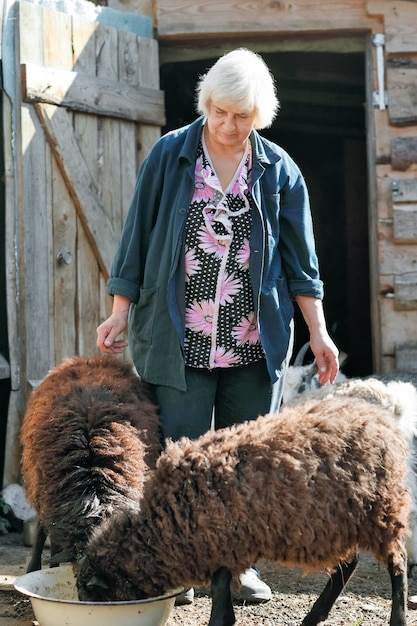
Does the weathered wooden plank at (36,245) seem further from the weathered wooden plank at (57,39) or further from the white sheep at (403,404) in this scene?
the white sheep at (403,404)

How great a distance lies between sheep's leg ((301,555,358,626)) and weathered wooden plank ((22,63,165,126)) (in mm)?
3513

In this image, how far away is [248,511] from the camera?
322 centimetres

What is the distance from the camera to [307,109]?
9414 millimetres

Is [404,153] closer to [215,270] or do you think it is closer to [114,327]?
[215,270]

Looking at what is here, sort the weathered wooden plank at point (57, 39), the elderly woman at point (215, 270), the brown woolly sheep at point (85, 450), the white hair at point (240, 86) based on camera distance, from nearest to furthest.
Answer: the brown woolly sheep at point (85, 450) → the white hair at point (240, 86) → the elderly woman at point (215, 270) → the weathered wooden plank at point (57, 39)

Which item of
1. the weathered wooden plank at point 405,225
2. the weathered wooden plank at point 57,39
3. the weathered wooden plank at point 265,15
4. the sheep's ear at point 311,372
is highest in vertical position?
the weathered wooden plank at point 265,15

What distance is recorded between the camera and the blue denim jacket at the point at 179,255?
3.88m

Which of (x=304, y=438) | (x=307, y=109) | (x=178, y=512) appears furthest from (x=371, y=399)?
(x=307, y=109)

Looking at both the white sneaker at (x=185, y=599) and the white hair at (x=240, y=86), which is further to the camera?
the white sneaker at (x=185, y=599)

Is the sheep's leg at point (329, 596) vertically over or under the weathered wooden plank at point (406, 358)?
under

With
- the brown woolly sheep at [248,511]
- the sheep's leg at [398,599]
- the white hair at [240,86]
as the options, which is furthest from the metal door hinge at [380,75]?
the sheep's leg at [398,599]

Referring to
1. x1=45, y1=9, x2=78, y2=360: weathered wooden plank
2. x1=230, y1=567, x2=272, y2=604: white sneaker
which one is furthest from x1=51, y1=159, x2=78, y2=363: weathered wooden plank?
x1=230, y1=567, x2=272, y2=604: white sneaker

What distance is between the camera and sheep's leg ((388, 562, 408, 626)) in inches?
140

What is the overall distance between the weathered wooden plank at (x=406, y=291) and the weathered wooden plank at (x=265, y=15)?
1710mm
